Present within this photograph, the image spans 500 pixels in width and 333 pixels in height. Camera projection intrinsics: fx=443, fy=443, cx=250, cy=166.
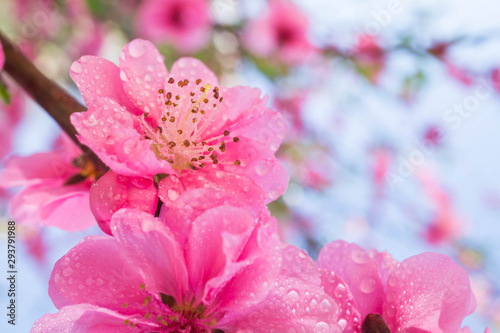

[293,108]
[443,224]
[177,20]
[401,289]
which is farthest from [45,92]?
[443,224]

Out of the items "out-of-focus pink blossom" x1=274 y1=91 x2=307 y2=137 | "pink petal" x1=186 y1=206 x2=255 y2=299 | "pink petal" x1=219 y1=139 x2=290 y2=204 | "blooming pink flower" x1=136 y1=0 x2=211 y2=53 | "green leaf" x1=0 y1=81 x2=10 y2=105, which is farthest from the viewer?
"out-of-focus pink blossom" x1=274 y1=91 x2=307 y2=137

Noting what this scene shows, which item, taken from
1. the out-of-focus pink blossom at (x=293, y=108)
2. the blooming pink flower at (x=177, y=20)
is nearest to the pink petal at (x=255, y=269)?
the blooming pink flower at (x=177, y=20)

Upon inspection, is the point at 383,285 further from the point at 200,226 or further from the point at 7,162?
the point at 7,162

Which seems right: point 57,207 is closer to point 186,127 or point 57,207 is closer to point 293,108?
point 186,127

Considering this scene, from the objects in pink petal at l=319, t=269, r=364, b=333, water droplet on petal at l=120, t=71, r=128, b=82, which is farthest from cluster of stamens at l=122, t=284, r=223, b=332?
water droplet on petal at l=120, t=71, r=128, b=82

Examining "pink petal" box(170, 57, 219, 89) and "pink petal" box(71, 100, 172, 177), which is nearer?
"pink petal" box(71, 100, 172, 177)

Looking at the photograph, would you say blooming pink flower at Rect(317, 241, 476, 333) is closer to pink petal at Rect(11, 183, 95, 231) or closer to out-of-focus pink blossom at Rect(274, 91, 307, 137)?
pink petal at Rect(11, 183, 95, 231)

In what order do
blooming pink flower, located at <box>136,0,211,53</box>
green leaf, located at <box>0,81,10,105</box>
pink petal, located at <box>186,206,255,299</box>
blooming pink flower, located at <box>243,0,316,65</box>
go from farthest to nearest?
1. blooming pink flower, located at <box>243,0,316,65</box>
2. blooming pink flower, located at <box>136,0,211,53</box>
3. green leaf, located at <box>0,81,10,105</box>
4. pink petal, located at <box>186,206,255,299</box>

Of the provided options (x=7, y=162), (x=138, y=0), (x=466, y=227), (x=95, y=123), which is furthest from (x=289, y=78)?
(x=95, y=123)
